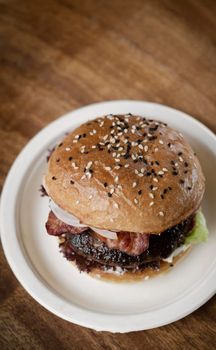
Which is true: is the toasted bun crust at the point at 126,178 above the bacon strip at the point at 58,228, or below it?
above

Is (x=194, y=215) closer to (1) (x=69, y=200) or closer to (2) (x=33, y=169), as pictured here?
(1) (x=69, y=200)

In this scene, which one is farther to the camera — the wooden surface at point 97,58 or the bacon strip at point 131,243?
the wooden surface at point 97,58

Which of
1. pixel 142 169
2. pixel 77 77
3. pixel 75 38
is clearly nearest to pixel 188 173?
pixel 142 169

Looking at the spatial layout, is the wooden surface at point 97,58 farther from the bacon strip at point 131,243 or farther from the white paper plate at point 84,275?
the bacon strip at point 131,243

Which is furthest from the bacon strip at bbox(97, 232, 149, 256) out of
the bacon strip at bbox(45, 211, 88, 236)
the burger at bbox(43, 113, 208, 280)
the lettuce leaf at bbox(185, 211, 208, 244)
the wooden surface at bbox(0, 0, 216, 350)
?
the wooden surface at bbox(0, 0, 216, 350)

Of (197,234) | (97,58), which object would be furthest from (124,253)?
(97,58)

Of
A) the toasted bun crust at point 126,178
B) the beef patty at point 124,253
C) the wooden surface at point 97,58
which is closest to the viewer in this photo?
the toasted bun crust at point 126,178

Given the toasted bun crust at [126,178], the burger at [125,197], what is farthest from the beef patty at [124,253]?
the toasted bun crust at [126,178]

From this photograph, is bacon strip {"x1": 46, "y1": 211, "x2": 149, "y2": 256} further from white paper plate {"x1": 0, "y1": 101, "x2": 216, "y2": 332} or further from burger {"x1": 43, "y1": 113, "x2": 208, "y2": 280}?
white paper plate {"x1": 0, "y1": 101, "x2": 216, "y2": 332}
